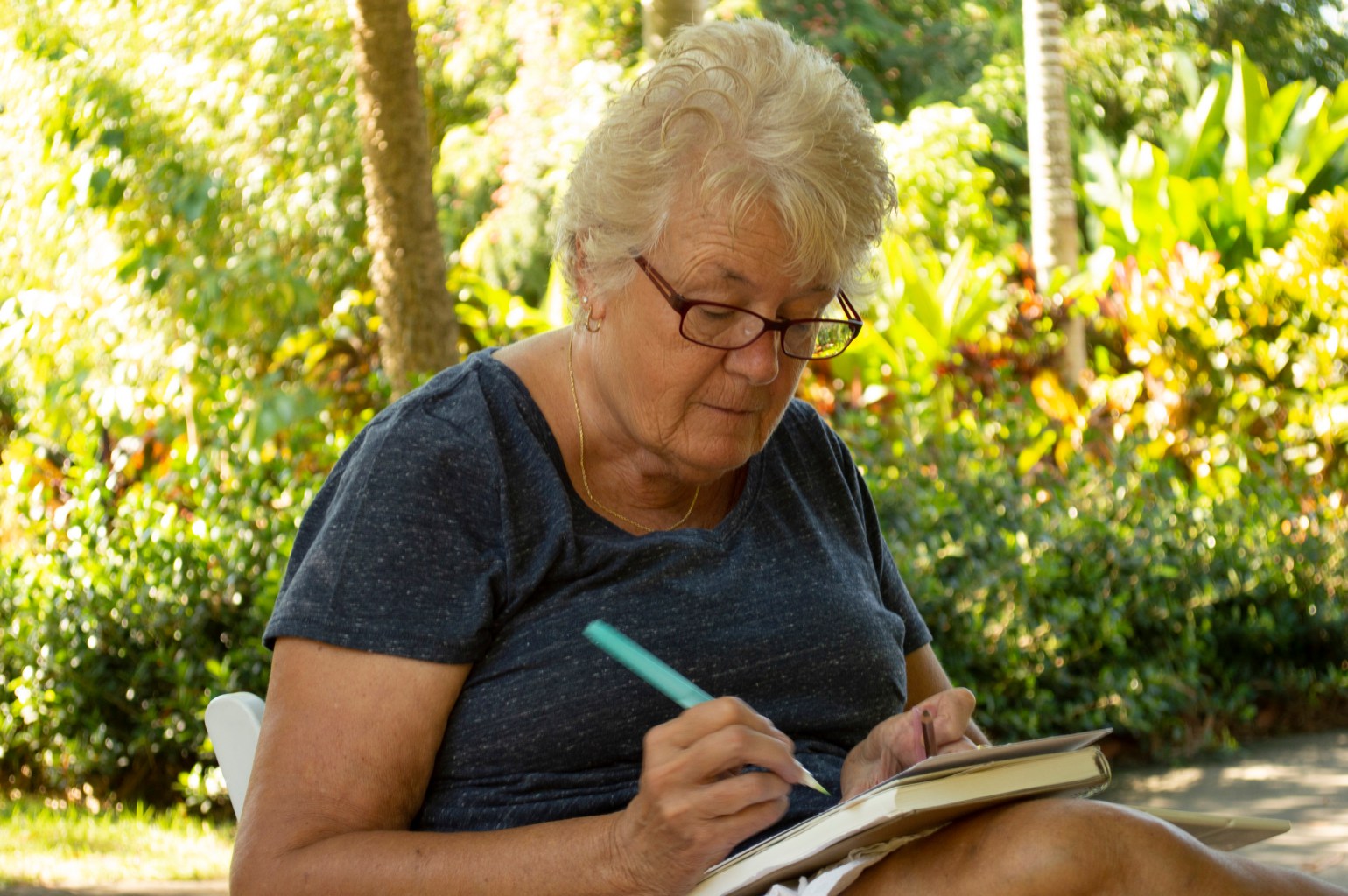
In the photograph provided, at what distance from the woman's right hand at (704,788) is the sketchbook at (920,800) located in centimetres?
5

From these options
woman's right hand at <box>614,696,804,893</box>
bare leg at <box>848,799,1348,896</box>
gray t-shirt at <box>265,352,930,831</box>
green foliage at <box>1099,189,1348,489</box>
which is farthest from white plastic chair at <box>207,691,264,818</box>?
green foliage at <box>1099,189,1348,489</box>

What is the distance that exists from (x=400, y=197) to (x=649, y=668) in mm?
3744

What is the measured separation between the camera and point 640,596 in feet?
6.79

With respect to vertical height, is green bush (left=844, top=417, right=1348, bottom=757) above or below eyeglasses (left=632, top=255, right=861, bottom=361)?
below

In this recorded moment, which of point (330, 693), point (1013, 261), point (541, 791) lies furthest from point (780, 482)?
point (1013, 261)

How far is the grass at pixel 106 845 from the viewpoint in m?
4.26

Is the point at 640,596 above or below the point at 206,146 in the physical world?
above

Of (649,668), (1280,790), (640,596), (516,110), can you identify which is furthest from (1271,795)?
(516,110)

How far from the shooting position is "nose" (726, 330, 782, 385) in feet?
6.70

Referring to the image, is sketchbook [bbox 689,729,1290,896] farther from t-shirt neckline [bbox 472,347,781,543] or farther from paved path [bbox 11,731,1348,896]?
paved path [bbox 11,731,1348,896]

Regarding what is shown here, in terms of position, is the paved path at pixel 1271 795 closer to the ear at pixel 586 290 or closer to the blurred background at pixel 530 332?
the blurred background at pixel 530 332

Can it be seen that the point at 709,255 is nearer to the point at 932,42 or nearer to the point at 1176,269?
the point at 1176,269

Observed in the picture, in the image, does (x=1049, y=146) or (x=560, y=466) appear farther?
(x=1049, y=146)

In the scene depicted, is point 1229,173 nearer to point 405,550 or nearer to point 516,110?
point 516,110
